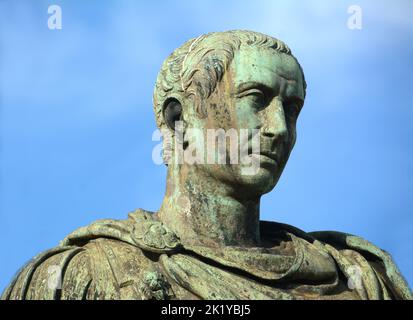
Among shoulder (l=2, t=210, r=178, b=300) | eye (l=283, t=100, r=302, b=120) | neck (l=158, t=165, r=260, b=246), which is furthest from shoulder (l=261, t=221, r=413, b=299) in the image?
shoulder (l=2, t=210, r=178, b=300)

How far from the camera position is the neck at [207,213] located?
22.0 meters

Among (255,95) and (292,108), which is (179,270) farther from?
(292,108)

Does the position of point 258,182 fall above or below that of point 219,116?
below

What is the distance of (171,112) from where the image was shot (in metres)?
22.4

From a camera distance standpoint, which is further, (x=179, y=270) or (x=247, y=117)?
(x=247, y=117)

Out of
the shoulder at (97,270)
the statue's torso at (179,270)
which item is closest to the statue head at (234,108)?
the statue's torso at (179,270)

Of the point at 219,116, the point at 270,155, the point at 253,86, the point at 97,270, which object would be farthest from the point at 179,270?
the point at 253,86

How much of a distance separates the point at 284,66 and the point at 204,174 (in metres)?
1.36

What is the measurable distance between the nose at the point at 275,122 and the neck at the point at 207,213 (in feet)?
2.35

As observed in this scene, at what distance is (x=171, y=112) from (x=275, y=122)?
118 centimetres

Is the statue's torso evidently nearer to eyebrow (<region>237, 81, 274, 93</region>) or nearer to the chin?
the chin

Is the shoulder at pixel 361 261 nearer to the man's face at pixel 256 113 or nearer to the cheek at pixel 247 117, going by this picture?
the man's face at pixel 256 113
